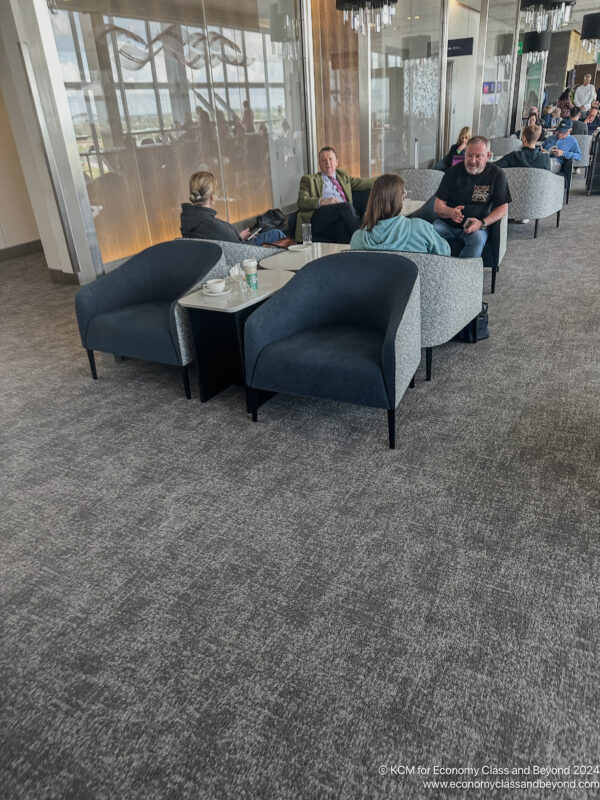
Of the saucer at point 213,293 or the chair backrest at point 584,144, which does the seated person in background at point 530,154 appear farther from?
the saucer at point 213,293

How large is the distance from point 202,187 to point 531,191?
401 centimetres

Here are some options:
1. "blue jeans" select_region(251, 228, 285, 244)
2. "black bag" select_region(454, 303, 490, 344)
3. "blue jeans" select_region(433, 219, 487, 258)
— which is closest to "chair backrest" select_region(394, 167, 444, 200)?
"blue jeans" select_region(433, 219, 487, 258)

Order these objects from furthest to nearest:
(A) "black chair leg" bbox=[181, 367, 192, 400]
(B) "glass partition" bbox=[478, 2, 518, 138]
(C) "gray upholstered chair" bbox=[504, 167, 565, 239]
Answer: (B) "glass partition" bbox=[478, 2, 518, 138] → (C) "gray upholstered chair" bbox=[504, 167, 565, 239] → (A) "black chair leg" bbox=[181, 367, 192, 400]

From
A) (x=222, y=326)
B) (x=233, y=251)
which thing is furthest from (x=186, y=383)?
(x=233, y=251)

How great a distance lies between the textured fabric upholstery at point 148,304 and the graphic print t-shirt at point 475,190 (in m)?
2.40

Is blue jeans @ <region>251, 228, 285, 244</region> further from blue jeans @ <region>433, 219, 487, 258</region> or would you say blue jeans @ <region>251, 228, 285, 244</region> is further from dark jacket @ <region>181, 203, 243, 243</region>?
blue jeans @ <region>433, 219, 487, 258</region>

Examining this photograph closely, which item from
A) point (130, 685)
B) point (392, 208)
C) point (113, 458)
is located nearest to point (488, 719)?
point (130, 685)

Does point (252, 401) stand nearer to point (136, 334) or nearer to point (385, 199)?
point (136, 334)

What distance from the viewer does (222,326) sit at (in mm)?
3482

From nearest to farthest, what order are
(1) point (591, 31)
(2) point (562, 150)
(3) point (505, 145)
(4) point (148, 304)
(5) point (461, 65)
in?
1. (4) point (148, 304)
2. (2) point (562, 150)
3. (3) point (505, 145)
4. (5) point (461, 65)
5. (1) point (591, 31)

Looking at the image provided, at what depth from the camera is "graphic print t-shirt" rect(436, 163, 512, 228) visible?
4781 mm

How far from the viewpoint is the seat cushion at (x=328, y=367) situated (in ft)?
9.04

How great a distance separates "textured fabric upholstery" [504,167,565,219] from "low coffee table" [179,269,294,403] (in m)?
3.84

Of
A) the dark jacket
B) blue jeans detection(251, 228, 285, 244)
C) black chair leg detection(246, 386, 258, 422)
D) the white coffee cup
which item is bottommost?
black chair leg detection(246, 386, 258, 422)
